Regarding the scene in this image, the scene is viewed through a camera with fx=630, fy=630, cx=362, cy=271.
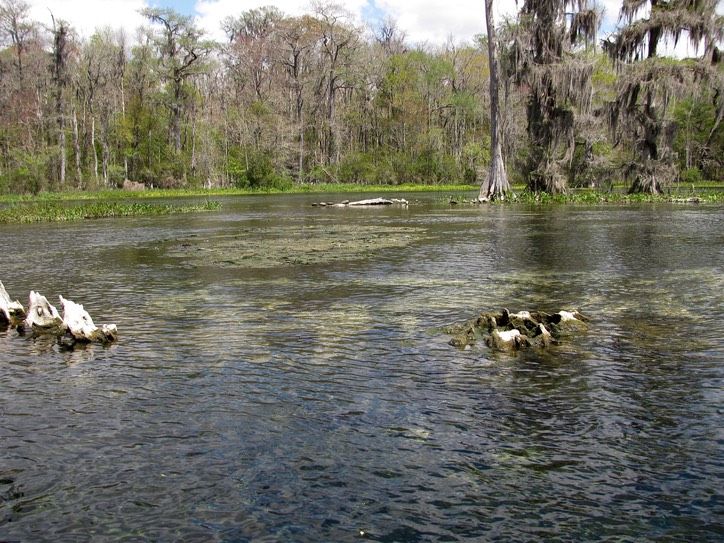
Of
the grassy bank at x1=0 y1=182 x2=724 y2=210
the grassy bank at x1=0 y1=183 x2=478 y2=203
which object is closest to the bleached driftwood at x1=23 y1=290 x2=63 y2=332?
the grassy bank at x1=0 y1=182 x2=724 y2=210

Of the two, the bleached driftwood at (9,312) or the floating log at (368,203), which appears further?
the floating log at (368,203)

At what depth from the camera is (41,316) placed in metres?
10.1

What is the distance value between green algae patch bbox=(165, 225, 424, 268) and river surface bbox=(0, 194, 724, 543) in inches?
162

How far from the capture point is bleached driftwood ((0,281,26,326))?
34.6 ft

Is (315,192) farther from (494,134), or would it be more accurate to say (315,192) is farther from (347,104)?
(494,134)

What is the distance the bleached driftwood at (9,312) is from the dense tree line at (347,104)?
1503 inches

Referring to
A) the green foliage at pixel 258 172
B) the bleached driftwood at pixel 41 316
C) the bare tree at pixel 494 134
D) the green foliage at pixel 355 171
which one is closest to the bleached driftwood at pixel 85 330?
the bleached driftwood at pixel 41 316

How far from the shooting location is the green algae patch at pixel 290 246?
57.5 ft

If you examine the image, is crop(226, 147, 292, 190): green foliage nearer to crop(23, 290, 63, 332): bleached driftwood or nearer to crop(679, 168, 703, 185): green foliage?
crop(679, 168, 703, 185): green foliage

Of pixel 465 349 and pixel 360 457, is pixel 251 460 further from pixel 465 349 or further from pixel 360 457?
pixel 465 349

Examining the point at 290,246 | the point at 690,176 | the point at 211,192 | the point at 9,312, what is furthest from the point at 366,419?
the point at 690,176

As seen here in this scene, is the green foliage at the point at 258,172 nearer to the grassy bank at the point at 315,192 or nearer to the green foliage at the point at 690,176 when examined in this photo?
the grassy bank at the point at 315,192

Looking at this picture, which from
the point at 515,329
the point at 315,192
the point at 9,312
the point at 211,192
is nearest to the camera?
the point at 515,329

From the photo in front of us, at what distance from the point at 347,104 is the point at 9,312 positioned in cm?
8157
